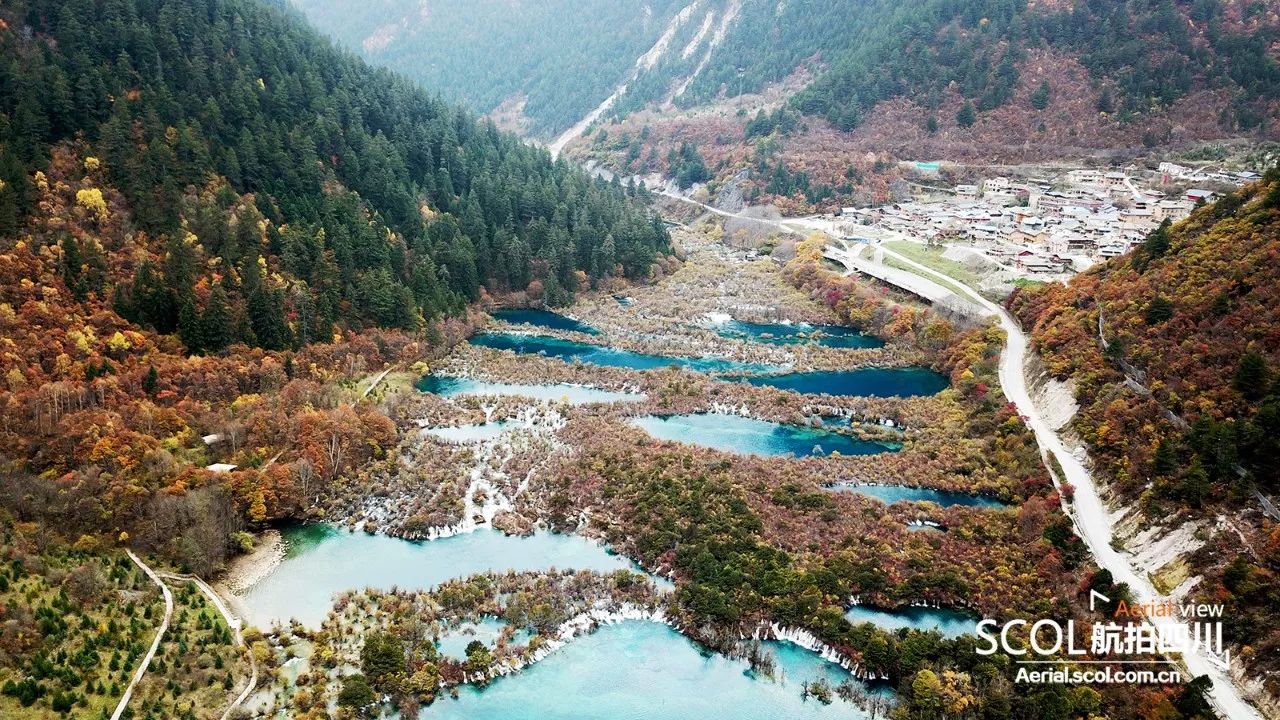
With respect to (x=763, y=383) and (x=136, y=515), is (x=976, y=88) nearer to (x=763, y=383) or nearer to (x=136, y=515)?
(x=763, y=383)

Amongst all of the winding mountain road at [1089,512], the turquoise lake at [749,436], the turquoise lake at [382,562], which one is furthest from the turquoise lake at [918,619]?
the turquoise lake at [749,436]

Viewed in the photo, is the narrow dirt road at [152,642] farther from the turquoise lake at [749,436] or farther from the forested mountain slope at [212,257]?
the turquoise lake at [749,436]

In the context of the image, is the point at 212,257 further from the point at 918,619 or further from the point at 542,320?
the point at 918,619

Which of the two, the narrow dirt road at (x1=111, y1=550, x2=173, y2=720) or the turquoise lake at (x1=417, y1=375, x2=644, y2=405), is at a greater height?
the turquoise lake at (x1=417, y1=375, x2=644, y2=405)

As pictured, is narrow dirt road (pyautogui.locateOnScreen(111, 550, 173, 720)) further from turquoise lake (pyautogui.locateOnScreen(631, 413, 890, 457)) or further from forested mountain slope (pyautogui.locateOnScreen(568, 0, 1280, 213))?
forested mountain slope (pyautogui.locateOnScreen(568, 0, 1280, 213))

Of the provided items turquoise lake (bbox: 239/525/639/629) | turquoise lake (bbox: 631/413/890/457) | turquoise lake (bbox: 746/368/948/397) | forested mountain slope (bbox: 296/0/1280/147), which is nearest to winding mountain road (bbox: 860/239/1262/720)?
turquoise lake (bbox: 746/368/948/397)
